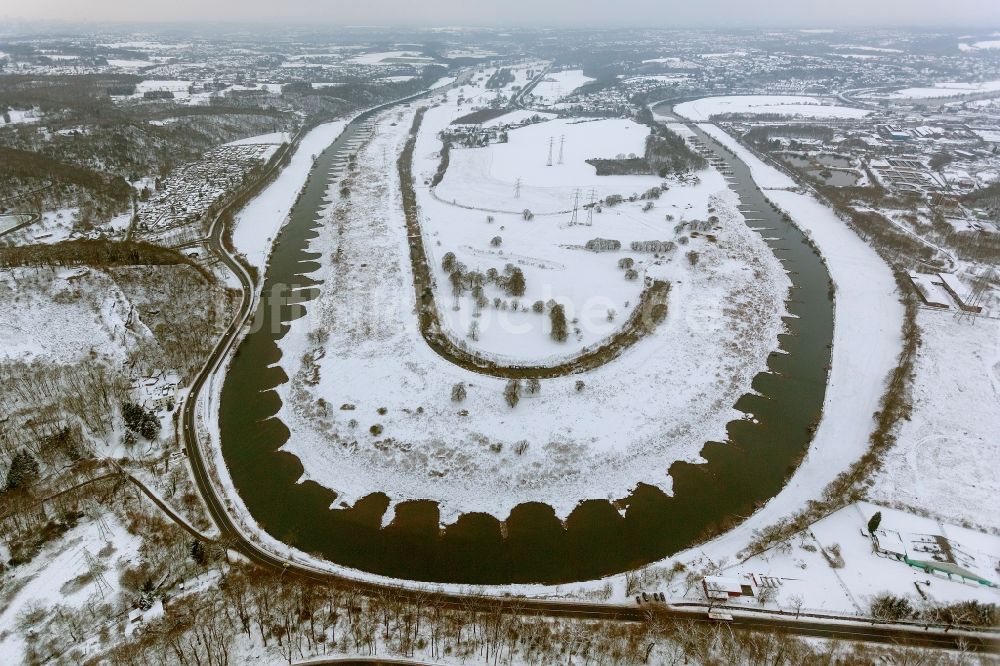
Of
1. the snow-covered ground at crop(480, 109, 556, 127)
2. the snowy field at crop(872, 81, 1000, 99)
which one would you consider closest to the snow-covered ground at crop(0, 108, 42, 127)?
the snow-covered ground at crop(480, 109, 556, 127)

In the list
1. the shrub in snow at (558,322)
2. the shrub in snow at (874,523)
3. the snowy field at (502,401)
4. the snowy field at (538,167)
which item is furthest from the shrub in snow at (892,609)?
the snowy field at (538,167)

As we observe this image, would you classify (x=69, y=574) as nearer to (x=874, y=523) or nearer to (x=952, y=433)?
(x=874, y=523)

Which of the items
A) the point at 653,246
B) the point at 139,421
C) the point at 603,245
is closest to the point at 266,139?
the point at 603,245

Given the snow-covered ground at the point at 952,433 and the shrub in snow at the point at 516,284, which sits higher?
the shrub in snow at the point at 516,284

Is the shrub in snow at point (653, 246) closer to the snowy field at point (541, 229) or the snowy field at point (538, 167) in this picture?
the snowy field at point (541, 229)

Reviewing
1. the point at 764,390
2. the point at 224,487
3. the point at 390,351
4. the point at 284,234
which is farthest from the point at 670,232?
the point at 224,487

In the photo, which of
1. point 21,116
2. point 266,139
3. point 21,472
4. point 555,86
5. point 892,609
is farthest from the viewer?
point 555,86
